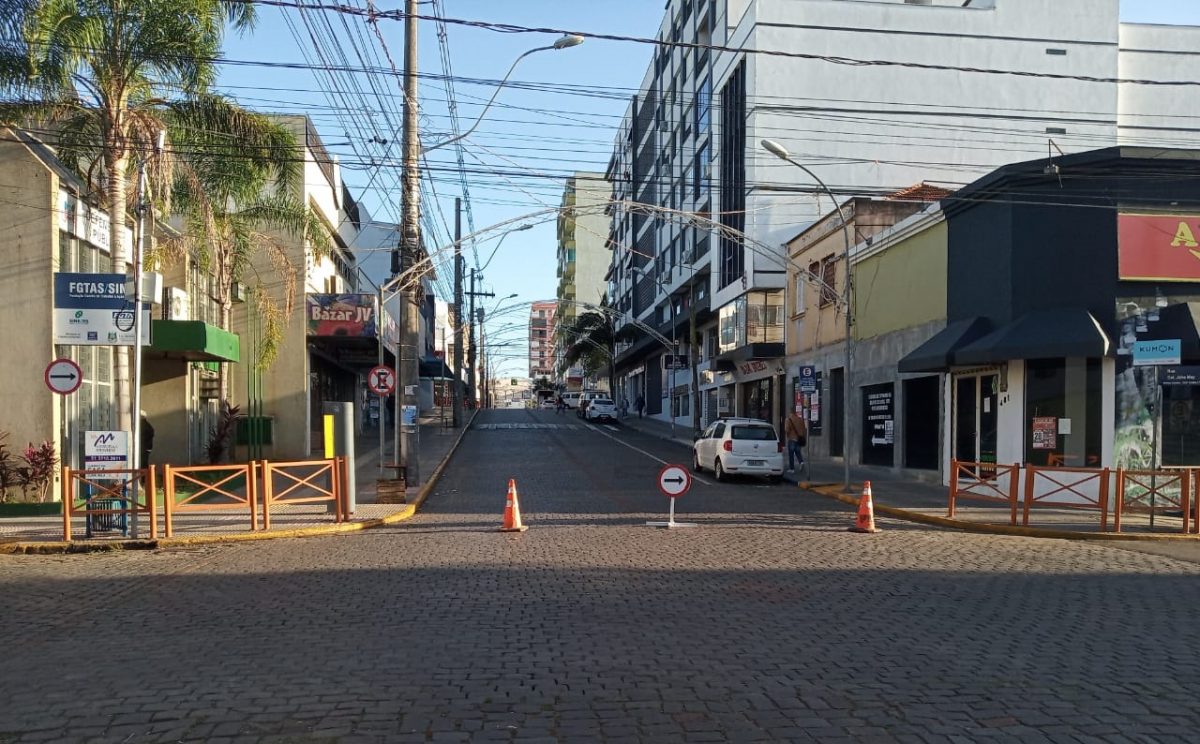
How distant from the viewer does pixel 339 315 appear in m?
28.0

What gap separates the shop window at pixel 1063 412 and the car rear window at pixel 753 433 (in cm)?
614

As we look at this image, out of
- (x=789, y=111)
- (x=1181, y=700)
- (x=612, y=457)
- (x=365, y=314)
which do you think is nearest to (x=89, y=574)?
(x=1181, y=700)

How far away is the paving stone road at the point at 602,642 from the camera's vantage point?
538 cm

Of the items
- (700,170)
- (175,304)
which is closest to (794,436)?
(175,304)

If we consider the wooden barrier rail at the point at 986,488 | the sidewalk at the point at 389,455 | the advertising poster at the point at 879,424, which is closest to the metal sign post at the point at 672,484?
the wooden barrier rail at the point at 986,488

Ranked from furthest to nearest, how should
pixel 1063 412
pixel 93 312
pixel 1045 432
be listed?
pixel 1045 432
pixel 1063 412
pixel 93 312

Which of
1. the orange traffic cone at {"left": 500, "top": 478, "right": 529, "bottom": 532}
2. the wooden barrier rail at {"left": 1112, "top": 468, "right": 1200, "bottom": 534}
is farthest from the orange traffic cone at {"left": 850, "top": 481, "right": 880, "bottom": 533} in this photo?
the orange traffic cone at {"left": 500, "top": 478, "right": 529, "bottom": 532}

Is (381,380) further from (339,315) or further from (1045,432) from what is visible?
(1045,432)

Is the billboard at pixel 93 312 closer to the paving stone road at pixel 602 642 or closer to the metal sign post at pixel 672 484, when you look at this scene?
the paving stone road at pixel 602 642

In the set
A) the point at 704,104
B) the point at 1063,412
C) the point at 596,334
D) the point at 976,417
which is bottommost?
the point at 976,417

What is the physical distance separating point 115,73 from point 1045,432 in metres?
18.2

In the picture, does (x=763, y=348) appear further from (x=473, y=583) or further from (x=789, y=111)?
(x=473, y=583)

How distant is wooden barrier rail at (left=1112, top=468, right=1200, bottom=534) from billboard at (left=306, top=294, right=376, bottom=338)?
20.4 m

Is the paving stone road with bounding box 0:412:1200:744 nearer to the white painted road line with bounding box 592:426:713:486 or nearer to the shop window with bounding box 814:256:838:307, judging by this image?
the white painted road line with bounding box 592:426:713:486
